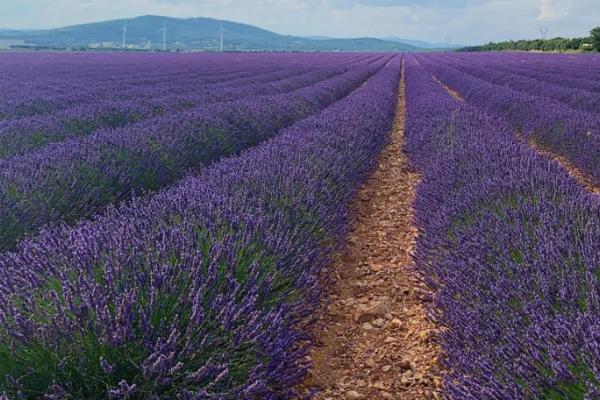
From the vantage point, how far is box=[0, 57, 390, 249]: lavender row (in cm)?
334

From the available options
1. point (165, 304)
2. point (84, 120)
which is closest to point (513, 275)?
point (165, 304)

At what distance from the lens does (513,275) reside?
81.9 inches

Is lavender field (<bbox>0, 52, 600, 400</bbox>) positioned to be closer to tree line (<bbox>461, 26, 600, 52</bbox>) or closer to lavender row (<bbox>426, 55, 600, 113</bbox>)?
lavender row (<bbox>426, 55, 600, 113</bbox>)

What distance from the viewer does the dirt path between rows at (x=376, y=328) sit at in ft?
7.35

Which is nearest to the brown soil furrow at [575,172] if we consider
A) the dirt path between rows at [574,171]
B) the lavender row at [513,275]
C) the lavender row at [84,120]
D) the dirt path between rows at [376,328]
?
the dirt path between rows at [574,171]

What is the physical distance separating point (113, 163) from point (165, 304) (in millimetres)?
2881

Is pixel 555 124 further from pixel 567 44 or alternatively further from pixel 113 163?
pixel 567 44

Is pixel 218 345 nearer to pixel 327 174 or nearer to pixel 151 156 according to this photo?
pixel 327 174

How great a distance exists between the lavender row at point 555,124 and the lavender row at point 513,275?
2653 mm

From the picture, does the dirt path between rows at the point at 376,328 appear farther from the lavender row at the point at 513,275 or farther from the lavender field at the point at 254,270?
the lavender row at the point at 513,275

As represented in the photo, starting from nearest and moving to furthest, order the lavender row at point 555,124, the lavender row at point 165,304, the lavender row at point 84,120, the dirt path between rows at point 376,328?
1. the lavender row at point 165,304
2. the dirt path between rows at point 376,328
3. the lavender row at point 84,120
4. the lavender row at point 555,124

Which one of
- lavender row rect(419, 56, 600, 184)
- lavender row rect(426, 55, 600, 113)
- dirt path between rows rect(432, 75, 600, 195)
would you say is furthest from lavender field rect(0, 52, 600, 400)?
lavender row rect(426, 55, 600, 113)

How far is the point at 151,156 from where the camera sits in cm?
469

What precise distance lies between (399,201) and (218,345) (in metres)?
3.72
